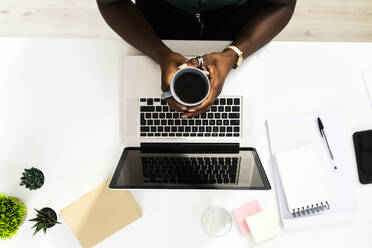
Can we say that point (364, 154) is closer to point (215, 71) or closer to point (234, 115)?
point (234, 115)

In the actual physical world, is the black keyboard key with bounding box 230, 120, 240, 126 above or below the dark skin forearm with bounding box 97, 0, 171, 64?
below

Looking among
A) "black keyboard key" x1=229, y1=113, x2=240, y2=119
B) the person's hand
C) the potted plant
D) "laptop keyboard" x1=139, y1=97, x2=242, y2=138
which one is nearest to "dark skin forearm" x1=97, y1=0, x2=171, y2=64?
the person's hand

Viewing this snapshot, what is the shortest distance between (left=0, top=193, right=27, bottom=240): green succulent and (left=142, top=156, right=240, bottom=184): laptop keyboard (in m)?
0.37

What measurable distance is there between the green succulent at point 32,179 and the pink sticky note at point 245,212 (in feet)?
1.81

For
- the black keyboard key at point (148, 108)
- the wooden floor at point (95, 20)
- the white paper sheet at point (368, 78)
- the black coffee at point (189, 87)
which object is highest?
the wooden floor at point (95, 20)

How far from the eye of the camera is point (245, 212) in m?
0.82

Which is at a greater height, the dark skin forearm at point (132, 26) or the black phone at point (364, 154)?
the dark skin forearm at point (132, 26)

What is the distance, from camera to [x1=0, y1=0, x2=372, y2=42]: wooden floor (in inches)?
58.7

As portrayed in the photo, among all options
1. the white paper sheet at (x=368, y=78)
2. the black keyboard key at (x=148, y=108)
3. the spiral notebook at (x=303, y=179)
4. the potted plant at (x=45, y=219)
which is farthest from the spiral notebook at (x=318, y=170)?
the potted plant at (x=45, y=219)

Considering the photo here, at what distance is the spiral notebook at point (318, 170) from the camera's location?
0.81m

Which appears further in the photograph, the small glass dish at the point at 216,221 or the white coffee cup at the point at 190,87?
the small glass dish at the point at 216,221

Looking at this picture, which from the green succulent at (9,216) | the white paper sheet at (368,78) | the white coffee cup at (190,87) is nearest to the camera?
the white coffee cup at (190,87)

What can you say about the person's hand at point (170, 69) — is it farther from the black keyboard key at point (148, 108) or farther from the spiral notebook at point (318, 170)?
the spiral notebook at point (318, 170)

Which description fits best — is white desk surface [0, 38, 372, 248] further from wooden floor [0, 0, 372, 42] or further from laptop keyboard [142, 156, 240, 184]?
wooden floor [0, 0, 372, 42]
